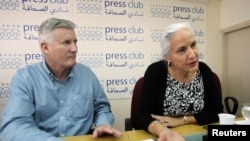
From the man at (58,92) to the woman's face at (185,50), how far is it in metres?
0.60

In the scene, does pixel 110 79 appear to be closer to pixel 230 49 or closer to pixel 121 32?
pixel 121 32

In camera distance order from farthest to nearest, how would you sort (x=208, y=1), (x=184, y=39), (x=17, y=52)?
1. (x=208, y=1)
2. (x=17, y=52)
3. (x=184, y=39)

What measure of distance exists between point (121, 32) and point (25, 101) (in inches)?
57.3

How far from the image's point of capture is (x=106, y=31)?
249 centimetres

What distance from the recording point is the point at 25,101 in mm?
1334

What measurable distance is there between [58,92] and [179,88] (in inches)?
31.3

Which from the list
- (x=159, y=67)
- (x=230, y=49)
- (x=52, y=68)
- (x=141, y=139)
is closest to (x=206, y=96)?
(x=159, y=67)

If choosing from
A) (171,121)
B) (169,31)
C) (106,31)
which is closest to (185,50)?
(169,31)

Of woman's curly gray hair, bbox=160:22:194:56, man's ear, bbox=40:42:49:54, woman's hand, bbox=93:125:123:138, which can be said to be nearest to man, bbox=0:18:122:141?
man's ear, bbox=40:42:49:54

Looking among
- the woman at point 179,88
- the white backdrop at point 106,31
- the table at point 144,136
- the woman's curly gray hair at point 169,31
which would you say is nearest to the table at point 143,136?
the table at point 144,136

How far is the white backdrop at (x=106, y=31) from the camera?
7.27 ft

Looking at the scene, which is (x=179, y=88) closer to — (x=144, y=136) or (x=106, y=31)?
(x=144, y=136)

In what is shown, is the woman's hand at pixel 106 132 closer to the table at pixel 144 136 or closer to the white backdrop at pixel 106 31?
the table at pixel 144 136

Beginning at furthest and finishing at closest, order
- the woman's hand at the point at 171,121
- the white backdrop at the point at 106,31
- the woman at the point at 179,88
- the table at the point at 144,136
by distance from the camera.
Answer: the white backdrop at the point at 106,31 → the woman at the point at 179,88 → the woman's hand at the point at 171,121 → the table at the point at 144,136
